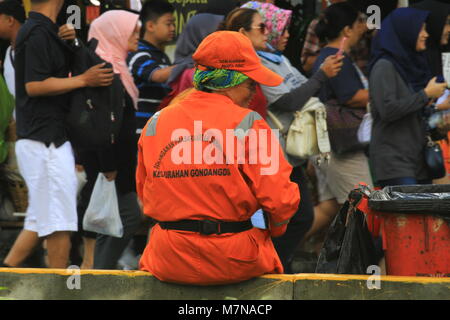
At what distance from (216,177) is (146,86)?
2.62 meters

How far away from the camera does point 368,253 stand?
5055mm

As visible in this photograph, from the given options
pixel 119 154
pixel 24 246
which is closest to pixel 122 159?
pixel 119 154

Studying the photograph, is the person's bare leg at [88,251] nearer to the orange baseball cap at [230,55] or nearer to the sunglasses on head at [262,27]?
the sunglasses on head at [262,27]

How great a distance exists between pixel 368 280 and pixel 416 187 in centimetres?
84

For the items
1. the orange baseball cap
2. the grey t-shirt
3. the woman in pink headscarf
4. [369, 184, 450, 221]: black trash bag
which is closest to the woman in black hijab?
the grey t-shirt

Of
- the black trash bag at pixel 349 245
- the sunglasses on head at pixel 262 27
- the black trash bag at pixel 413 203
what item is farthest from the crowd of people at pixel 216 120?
the black trash bag at pixel 413 203

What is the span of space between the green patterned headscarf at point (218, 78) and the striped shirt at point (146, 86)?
7.39 ft

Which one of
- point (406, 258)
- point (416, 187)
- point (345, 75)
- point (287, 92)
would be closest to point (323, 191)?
point (345, 75)

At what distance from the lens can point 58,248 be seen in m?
6.33

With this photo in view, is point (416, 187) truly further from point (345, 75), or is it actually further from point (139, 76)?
point (139, 76)

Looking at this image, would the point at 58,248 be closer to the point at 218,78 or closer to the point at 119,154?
the point at 119,154

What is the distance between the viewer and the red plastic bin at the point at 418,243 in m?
4.78

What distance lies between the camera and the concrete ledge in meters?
4.70

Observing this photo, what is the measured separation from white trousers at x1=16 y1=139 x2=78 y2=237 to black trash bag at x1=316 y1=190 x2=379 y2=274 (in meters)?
1.95
